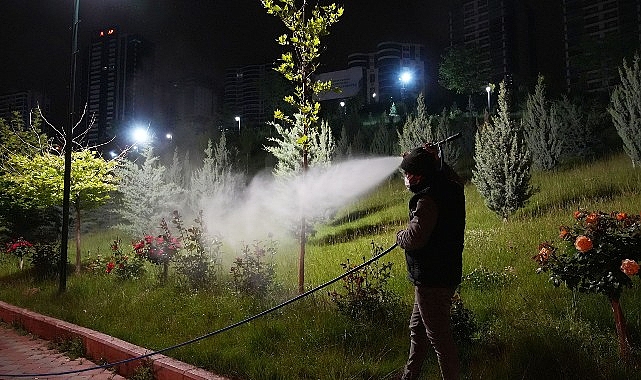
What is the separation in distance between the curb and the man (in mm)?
2212

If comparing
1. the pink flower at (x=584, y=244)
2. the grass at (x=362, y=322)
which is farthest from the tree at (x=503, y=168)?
the pink flower at (x=584, y=244)

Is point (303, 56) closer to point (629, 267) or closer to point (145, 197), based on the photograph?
point (629, 267)

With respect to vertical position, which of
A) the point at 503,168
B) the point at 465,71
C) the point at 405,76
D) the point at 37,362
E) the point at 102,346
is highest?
the point at 465,71

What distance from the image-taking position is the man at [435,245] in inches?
131

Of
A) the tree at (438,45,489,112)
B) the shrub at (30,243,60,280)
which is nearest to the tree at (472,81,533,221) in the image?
the shrub at (30,243,60,280)

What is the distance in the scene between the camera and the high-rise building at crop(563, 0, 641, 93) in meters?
41.2

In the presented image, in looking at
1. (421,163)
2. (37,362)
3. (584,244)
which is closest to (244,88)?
(37,362)

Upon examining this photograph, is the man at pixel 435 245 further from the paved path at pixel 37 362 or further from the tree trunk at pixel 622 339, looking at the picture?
the paved path at pixel 37 362

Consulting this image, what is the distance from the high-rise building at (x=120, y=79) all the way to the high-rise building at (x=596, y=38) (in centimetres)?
6561

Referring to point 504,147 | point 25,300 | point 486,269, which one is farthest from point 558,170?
point 25,300

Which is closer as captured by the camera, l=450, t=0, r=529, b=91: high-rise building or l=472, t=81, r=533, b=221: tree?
l=472, t=81, r=533, b=221: tree

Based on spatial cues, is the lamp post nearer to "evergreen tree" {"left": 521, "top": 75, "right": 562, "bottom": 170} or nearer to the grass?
the grass

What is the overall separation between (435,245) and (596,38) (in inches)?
2116

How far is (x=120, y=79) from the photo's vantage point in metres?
79.9
